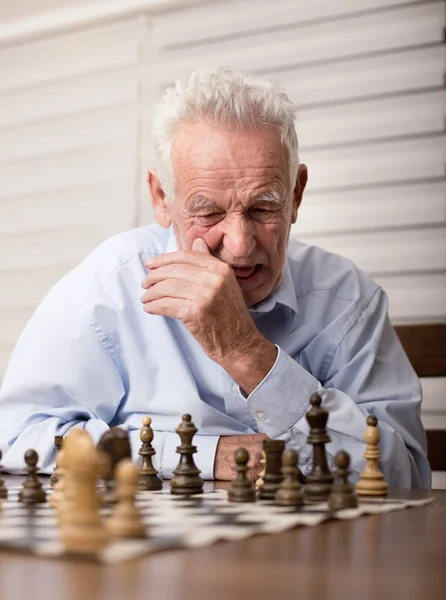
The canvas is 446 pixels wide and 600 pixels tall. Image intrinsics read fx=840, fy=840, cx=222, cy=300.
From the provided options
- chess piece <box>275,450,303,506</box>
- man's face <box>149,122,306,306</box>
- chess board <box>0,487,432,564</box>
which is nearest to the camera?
chess board <box>0,487,432,564</box>

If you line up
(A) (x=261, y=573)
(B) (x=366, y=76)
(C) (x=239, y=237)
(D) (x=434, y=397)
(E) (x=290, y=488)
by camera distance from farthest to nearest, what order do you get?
1. (B) (x=366, y=76)
2. (D) (x=434, y=397)
3. (C) (x=239, y=237)
4. (E) (x=290, y=488)
5. (A) (x=261, y=573)

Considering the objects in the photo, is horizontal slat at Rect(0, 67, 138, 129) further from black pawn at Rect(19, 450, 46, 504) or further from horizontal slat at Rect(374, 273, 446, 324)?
black pawn at Rect(19, 450, 46, 504)

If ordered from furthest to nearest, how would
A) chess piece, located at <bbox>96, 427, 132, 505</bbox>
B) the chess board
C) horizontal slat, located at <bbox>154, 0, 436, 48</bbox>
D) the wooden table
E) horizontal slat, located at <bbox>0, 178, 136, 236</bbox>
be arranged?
horizontal slat, located at <bbox>0, 178, 136, 236</bbox> < horizontal slat, located at <bbox>154, 0, 436, 48</bbox> < chess piece, located at <bbox>96, 427, 132, 505</bbox> < the chess board < the wooden table

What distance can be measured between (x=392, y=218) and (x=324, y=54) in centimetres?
83

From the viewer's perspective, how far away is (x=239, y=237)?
206 centimetres

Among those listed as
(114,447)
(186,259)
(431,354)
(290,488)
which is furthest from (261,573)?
(431,354)

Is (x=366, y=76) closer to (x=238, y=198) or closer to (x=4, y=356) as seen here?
(x=238, y=198)

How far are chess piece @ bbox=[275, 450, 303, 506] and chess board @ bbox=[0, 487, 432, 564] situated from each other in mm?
18

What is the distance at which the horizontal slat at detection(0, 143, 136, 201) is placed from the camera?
425cm

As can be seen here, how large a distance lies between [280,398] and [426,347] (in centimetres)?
133

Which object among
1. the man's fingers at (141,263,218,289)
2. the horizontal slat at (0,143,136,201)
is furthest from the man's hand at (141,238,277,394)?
the horizontal slat at (0,143,136,201)

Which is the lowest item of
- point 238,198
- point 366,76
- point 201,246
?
point 201,246

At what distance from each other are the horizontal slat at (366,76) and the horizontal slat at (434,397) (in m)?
1.24

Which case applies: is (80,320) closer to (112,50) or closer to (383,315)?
(383,315)
